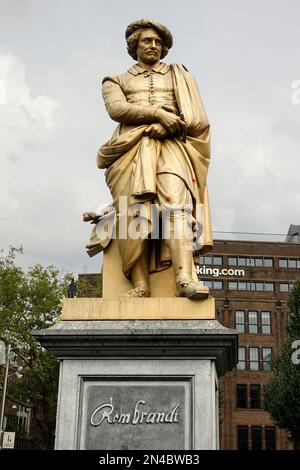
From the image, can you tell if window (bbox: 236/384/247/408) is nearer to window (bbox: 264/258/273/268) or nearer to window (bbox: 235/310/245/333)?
window (bbox: 235/310/245/333)

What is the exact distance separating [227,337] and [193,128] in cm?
288

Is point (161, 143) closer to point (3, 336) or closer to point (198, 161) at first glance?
point (198, 161)

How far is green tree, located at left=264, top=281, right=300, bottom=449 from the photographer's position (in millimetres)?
32031

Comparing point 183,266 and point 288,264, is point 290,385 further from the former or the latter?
point 288,264

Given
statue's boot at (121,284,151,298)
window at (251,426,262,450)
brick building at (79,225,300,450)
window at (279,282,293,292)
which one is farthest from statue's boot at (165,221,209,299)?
window at (279,282,293,292)

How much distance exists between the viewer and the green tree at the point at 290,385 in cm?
3203

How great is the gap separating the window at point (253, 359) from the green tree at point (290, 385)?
24.8 metres

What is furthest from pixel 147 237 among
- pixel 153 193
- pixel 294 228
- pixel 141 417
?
pixel 294 228

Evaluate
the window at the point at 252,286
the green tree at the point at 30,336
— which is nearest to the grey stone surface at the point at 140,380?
the green tree at the point at 30,336

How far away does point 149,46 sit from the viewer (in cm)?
823

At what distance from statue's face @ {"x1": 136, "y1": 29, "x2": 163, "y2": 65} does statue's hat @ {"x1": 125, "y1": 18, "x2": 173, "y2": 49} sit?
0.06 m

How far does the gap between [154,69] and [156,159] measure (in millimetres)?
1600

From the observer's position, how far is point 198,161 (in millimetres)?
7723

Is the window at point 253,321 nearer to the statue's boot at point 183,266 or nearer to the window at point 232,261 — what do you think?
the window at point 232,261
